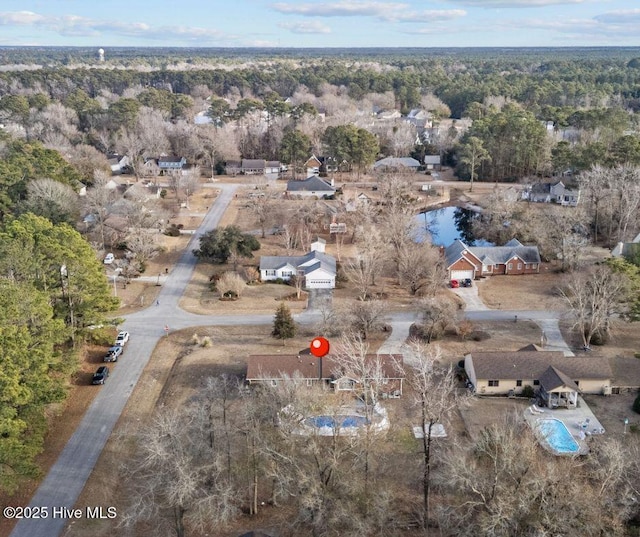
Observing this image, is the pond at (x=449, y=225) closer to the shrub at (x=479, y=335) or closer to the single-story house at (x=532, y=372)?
the shrub at (x=479, y=335)

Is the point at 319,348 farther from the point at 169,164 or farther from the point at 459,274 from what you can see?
the point at 169,164

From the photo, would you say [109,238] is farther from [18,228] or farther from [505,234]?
[505,234]

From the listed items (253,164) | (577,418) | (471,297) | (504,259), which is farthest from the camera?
(253,164)

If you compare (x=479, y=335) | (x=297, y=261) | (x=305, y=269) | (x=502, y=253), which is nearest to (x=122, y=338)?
(x=305, y=269)

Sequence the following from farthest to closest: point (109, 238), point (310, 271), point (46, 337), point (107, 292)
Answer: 1. point (109, 238)
2. point (310, 271)
3. point (107, 292)
4. point (46, 337)

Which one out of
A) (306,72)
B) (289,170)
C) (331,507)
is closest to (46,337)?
(331,507)

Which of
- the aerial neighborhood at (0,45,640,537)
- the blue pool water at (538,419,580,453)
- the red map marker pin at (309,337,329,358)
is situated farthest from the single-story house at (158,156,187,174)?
the blue pool water at (538,419,580,453)
